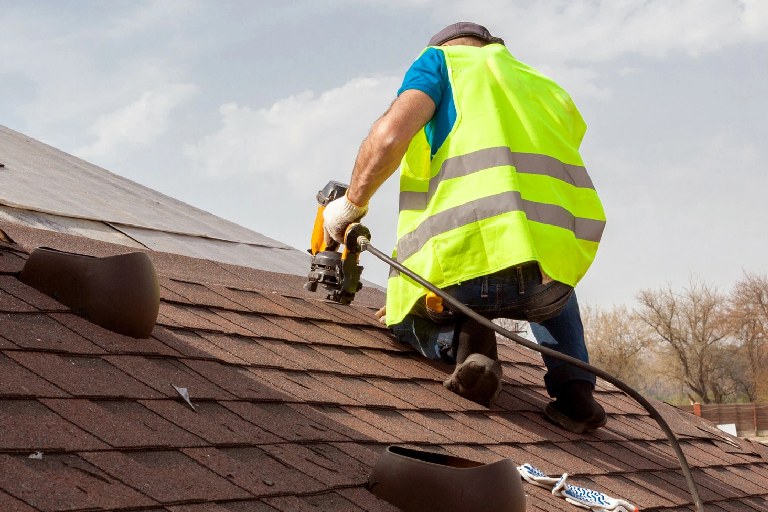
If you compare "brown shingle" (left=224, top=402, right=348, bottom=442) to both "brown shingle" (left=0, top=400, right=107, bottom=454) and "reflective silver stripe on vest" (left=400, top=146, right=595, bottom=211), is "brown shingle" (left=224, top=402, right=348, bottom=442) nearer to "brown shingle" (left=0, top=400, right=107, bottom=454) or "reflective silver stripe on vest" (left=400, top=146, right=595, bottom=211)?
"brown shingle" (left=0, top=400, right=107, bottom=454)

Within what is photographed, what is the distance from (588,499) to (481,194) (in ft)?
3.43

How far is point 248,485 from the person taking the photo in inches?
84.4

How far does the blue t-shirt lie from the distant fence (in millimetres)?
32032

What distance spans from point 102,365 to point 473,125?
158 centimetres

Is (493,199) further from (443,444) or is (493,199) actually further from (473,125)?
(443,444)

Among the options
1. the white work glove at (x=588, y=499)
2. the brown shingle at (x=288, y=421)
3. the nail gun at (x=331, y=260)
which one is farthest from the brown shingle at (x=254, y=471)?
the nail gun at (x=331, y=260)

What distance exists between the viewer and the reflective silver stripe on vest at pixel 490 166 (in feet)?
11.1

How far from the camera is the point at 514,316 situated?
357 cm

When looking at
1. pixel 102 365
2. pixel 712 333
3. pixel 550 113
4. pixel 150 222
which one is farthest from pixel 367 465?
pixel 712 333

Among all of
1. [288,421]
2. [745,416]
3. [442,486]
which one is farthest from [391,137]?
[745,416]

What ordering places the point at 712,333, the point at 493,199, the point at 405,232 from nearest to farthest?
the point at 493,199
the point at 405,232
the point at 712,333

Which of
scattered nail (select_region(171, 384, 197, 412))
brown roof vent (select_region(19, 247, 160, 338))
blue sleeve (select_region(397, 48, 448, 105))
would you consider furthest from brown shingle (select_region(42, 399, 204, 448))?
blue sleeve (select_region(397, 48, 448, 105))

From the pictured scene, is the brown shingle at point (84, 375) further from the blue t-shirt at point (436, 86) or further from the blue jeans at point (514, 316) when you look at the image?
the blue t-shirt at point (436, 86)

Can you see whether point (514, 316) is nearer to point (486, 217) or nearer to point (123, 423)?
Result: point (486, 217)
